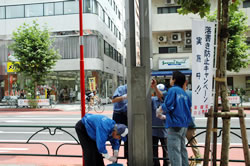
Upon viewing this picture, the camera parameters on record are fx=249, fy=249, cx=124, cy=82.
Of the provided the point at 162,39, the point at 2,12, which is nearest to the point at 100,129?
the point at 162,39

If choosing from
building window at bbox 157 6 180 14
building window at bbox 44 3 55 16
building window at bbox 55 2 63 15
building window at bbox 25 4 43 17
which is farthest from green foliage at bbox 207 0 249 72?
building window at bbox 25 4 43 17

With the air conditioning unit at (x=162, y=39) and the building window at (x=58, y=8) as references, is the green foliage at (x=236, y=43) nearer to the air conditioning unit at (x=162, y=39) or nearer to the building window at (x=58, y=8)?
the air conditioning unit at (x=162, y=39)

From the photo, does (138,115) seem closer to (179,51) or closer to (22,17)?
(179,51)

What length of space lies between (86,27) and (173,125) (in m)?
23.2

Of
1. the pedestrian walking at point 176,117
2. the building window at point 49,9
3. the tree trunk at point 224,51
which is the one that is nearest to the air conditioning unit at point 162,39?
the building window at point 49,9

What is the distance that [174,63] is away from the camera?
24.1 metres

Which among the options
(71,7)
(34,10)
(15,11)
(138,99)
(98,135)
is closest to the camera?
(98,135)

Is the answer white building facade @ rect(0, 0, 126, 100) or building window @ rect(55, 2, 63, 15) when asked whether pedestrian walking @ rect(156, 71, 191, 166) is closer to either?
white building facade @ rect(0, 0, 126, 100)

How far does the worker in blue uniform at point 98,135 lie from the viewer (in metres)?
3.48

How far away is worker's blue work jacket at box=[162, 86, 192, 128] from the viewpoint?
3568mm

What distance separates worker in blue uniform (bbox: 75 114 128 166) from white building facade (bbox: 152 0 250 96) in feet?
62.3

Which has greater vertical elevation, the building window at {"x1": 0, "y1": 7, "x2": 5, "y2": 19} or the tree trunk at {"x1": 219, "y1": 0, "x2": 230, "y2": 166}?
the building window at {"x1": 0, "y1": 7, "x2": 5, "y2": 19}

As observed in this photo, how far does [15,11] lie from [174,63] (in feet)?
59.3

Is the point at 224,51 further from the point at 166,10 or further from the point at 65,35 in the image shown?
the point at 65,35
